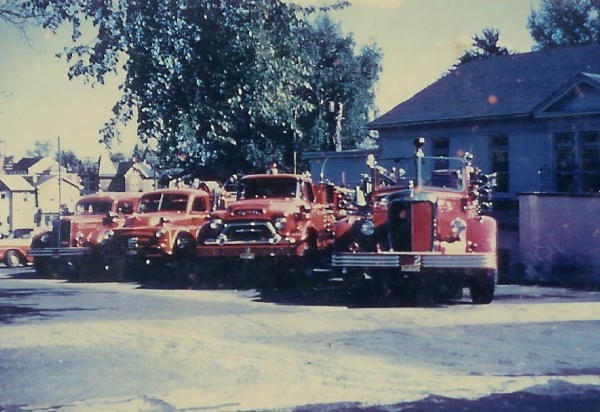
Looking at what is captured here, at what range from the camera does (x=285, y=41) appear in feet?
36.1

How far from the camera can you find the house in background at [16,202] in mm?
79000

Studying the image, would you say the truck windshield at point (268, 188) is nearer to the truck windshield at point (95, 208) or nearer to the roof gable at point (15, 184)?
the truck windshield at point (95, 208)

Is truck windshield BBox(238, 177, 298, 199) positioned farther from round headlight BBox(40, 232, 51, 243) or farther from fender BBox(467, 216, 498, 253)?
round headlight BBox(40, 232, 51, 243)

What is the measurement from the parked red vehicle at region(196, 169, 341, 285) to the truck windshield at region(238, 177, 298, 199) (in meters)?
0.14

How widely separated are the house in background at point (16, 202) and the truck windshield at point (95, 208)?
60.3m

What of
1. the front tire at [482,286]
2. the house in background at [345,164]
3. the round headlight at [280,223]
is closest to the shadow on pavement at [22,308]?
the round headlight at [280,223]

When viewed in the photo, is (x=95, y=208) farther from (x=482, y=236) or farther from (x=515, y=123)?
(x=515, y=123)

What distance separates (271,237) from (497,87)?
14783 mm

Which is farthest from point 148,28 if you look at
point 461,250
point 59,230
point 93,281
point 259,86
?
point 59,230

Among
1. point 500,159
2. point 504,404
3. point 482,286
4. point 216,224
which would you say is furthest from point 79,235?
point 504,404

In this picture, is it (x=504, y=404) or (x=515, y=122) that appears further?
(x=515, y=122)

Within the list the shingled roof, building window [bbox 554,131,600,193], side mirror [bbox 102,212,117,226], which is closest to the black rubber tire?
side mirror [bbox 102,212,117,226]

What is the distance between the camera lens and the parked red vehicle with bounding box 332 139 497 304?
498 inches

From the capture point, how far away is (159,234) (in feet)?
58.5
